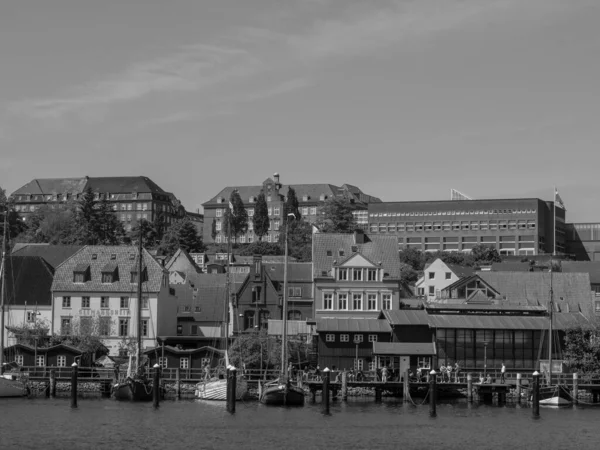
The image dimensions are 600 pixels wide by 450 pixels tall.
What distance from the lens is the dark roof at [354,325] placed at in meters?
101

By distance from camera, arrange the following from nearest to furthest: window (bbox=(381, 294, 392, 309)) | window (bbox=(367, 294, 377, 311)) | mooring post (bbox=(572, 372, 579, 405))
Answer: mooring post (bbox=(572, 372, 579, 405)) → window (bbox=(381, 294, 392, 309)) → window (bbox=(367, 294, 377, 311))

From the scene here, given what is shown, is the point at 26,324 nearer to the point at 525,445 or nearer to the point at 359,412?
the point at 359,412

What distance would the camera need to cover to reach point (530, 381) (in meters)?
94.4

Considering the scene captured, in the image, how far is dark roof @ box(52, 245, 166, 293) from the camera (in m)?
115

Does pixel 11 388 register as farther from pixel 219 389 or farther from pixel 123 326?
pixel 123 326

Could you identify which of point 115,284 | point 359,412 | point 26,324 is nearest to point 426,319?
point 359,412

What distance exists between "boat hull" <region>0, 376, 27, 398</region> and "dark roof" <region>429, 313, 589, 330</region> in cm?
3557

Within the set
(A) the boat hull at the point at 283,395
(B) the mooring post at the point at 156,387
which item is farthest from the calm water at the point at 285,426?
(A) the boat hull at the point at 283,395

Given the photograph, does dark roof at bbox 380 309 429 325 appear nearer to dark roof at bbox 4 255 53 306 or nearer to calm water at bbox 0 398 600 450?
calm water at bbox 0 398 600 450

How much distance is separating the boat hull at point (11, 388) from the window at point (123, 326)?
78.2 feet

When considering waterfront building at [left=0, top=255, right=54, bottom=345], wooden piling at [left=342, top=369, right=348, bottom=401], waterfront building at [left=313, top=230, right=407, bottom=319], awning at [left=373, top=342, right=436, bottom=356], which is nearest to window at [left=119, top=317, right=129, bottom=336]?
waterfront building at [left=0, top=255, right=54, bottom=345]

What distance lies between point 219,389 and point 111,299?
29507 millimetres

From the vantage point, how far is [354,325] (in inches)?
4055

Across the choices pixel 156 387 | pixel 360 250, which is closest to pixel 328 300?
pixel 360 250
